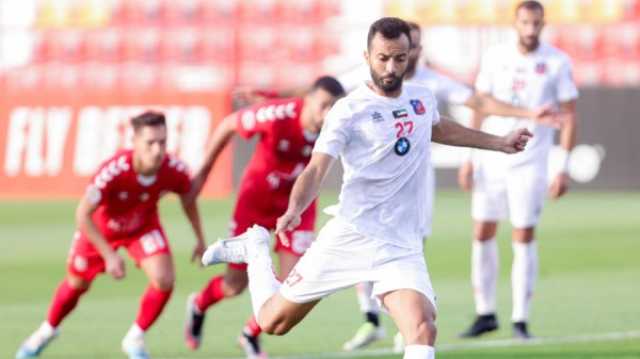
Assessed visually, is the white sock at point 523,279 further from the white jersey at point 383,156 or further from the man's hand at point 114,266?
the white jersey at point 383,156

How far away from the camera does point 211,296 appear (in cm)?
1105

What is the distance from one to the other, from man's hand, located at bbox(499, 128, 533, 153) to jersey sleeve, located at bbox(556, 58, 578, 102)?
11.5 ft

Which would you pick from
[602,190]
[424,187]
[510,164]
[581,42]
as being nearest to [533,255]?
[510,164]

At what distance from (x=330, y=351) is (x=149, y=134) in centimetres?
178

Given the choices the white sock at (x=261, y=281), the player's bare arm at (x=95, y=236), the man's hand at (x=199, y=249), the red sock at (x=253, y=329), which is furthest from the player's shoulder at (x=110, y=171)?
the white sock at (x=261, y=281)

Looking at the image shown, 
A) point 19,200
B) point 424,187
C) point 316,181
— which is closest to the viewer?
point 316,181

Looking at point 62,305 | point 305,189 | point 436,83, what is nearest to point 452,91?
point 436,83

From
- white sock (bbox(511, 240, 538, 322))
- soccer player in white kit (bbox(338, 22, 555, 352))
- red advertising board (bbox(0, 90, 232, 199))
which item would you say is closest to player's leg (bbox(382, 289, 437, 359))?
soccer player in white kit (bbox(338, 22, 555, 352))

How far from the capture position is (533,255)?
11562mm

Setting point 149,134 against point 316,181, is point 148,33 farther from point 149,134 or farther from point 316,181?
point 316,181

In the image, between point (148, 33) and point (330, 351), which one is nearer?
point (330, 351)

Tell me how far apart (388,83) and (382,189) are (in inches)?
19.8

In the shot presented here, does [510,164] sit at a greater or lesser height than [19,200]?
greater

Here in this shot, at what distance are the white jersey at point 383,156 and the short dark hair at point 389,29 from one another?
0.27 metres
